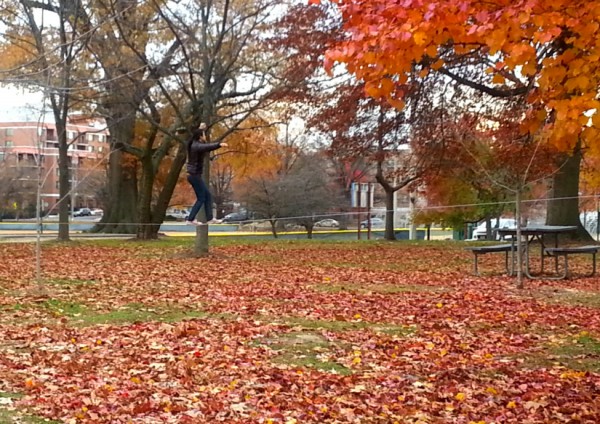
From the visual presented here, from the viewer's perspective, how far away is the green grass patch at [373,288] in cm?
1109

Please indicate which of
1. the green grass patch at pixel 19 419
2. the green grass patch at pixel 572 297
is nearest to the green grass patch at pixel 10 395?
the green grass patch at pixel 19 419

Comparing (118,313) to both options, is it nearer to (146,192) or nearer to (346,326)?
(346,326)

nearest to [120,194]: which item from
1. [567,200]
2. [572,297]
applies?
[567,200]

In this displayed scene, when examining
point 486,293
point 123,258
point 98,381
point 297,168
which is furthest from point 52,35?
point 297,168

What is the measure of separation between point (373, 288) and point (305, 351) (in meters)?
4.93

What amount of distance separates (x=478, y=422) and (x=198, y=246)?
13.1 metres

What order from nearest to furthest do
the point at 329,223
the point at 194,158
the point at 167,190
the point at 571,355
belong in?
the point at 571,355 → the point at 194,158 → the point at 167,190 → the point at 329,223

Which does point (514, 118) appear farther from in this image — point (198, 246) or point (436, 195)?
point (436, 195)

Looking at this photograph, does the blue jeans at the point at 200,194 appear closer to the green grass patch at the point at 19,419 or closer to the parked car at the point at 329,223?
the green grass patch at the point at 19,419

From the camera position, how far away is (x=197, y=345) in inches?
271

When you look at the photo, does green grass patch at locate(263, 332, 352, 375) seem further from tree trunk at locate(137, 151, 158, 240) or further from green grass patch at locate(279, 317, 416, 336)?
tree trunk at locate(137, 151, 158, 240)

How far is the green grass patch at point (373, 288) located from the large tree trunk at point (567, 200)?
9106 millimetres

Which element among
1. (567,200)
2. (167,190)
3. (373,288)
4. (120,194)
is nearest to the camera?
(373,288)

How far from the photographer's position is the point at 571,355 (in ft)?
21.9
